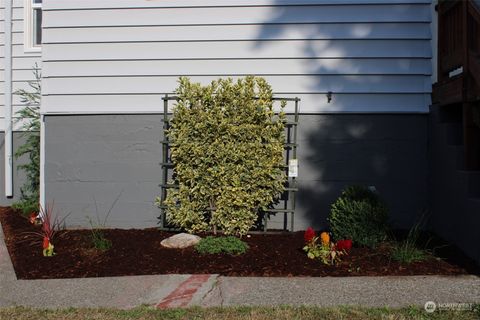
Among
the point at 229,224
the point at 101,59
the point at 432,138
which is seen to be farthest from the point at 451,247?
the point at 101,59

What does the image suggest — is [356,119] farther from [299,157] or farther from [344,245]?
[344,245]

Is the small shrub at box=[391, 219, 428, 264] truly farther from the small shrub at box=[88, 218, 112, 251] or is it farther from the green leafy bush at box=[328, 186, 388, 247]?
the small shrub at box=[88, 218, 112, 251]

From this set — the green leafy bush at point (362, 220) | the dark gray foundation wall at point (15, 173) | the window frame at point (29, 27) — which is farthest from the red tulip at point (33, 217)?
the green leafy bush at point (362, 220)

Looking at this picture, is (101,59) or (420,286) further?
(101,59)

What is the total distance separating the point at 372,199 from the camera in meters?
6.12

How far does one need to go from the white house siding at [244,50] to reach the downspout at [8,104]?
1884 millimetres

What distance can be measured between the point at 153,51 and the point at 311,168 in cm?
275

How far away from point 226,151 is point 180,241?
4.10ft

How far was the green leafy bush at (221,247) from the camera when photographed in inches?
237

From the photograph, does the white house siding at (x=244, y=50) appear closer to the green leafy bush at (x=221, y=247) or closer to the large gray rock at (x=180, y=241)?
the large gray rock at (x=180, y=241)

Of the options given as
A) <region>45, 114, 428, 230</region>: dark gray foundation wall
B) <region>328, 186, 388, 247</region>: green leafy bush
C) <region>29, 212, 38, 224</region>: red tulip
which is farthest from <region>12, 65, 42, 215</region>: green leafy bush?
<region>328, 186, 388, 247</region>: green leafy bush

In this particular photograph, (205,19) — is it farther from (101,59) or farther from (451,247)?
(451,247)

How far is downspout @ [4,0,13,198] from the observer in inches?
355

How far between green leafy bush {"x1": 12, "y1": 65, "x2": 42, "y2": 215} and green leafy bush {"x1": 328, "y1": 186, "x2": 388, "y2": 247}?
5378 millimetres
